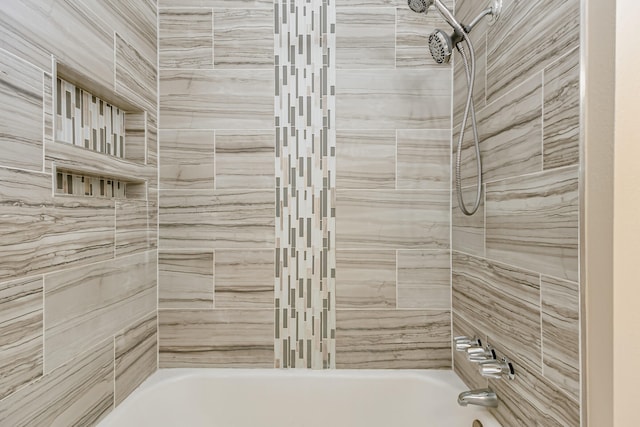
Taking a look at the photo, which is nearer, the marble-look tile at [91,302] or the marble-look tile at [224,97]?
the marble-look tile at [91,302]

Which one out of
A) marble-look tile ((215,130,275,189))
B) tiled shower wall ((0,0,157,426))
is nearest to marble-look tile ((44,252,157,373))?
tiled shower wall ((0,0,157,426))

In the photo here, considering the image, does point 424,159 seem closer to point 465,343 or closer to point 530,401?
point 465,343

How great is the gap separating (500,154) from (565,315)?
53 cm

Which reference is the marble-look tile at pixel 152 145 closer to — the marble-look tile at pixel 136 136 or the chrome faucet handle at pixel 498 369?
the marble-look tile at pixel 136 136

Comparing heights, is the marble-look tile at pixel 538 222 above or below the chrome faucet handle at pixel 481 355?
above

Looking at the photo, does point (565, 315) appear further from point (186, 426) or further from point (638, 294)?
point (186, 426)

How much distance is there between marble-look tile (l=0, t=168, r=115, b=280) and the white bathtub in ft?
2.31

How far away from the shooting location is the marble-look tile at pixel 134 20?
4.23 ft

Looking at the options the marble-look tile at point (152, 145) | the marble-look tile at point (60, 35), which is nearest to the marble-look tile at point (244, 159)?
the marble-look tile at point (152, 145)

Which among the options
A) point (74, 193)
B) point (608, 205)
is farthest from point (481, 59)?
point (74, 193)

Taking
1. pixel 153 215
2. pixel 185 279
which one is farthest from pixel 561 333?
pixel 153 215

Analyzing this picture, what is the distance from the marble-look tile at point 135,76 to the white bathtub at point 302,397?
1102mm

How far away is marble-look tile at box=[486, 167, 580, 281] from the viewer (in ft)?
2.89

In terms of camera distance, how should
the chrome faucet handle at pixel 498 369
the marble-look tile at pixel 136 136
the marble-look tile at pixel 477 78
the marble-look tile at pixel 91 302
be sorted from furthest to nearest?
1. the marble-look tile at pixel 136 136
2. the marble-look tile at pixel 477 78
3. the chrome faucet handle at pixel 498 369
4. the marble-look tile at pixel 91 302
